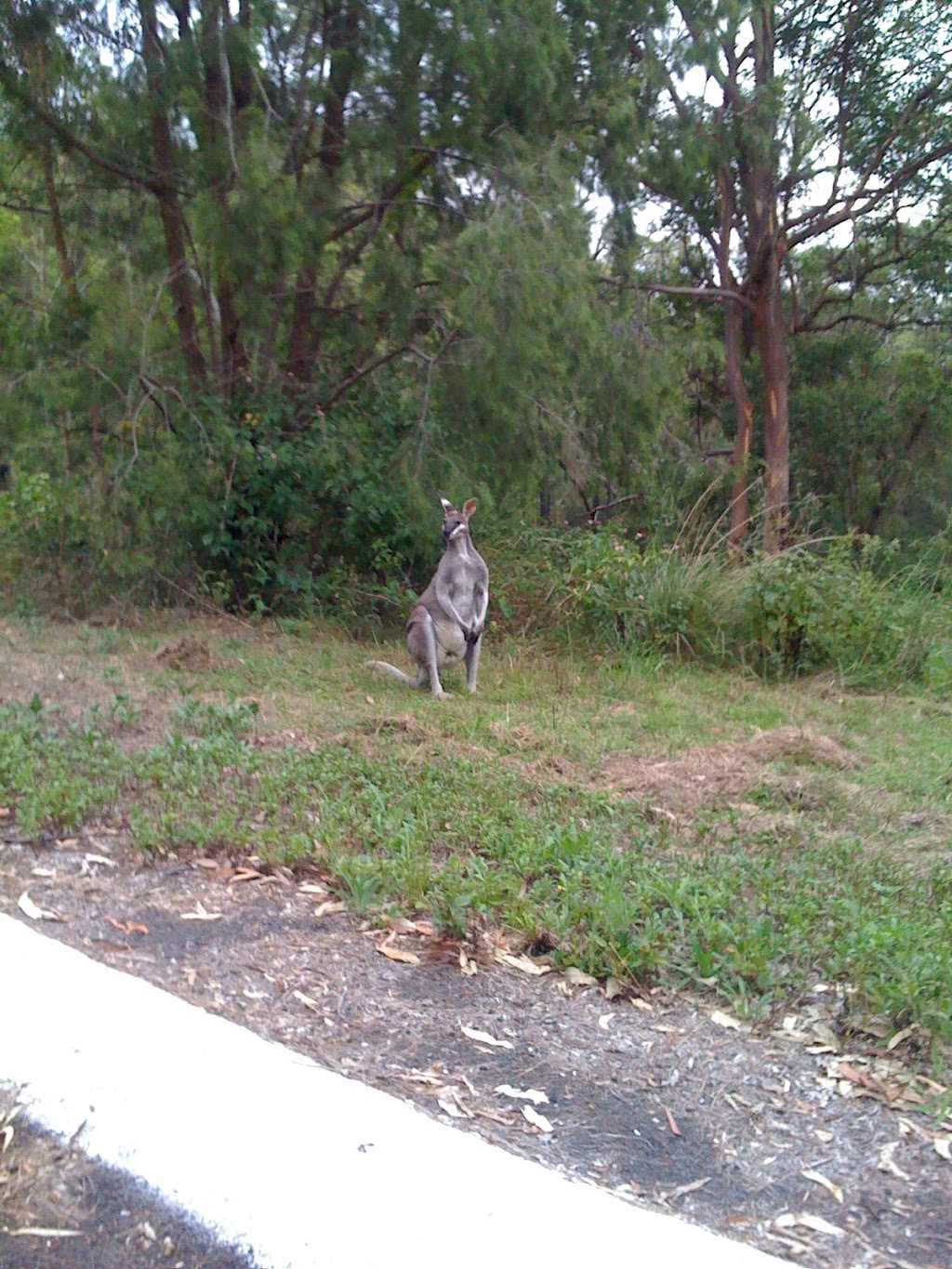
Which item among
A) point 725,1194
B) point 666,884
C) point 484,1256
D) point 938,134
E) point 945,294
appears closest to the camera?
point 484,1256

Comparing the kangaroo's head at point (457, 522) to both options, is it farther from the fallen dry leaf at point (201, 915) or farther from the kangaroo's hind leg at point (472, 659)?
the fallen dry leaf at point (201, 915)

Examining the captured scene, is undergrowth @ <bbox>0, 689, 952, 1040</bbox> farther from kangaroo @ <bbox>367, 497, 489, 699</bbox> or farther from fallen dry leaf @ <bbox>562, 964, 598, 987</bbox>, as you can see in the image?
kangaroo @ <bbox>367, 497, 489, 699</bbox>

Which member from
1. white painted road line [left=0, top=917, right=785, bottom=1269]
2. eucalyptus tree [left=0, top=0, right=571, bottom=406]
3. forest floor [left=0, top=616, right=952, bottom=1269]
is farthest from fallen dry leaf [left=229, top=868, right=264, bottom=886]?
eucalyptus tree [left=0, top=0, right=571, bottom=406]

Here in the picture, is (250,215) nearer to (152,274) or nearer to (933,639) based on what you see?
(152,274)

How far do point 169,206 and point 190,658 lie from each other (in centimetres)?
522

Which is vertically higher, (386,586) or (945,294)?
(945,294)

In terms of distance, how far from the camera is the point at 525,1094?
420 cm

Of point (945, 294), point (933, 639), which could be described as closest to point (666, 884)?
point (933, 639)

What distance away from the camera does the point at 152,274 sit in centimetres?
1328

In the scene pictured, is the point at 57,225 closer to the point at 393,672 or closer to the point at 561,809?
the point at 393,672

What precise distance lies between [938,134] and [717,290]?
12.7 ft

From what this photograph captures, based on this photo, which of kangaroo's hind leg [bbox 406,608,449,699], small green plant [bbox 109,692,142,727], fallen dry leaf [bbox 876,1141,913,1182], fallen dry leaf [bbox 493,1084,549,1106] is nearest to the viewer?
fallen dry leaf [bbox 876,1141,913,1182]

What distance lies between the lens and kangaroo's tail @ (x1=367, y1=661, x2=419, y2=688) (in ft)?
34.8

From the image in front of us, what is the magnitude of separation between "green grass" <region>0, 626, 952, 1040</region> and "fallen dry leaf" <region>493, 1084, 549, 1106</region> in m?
0.89
